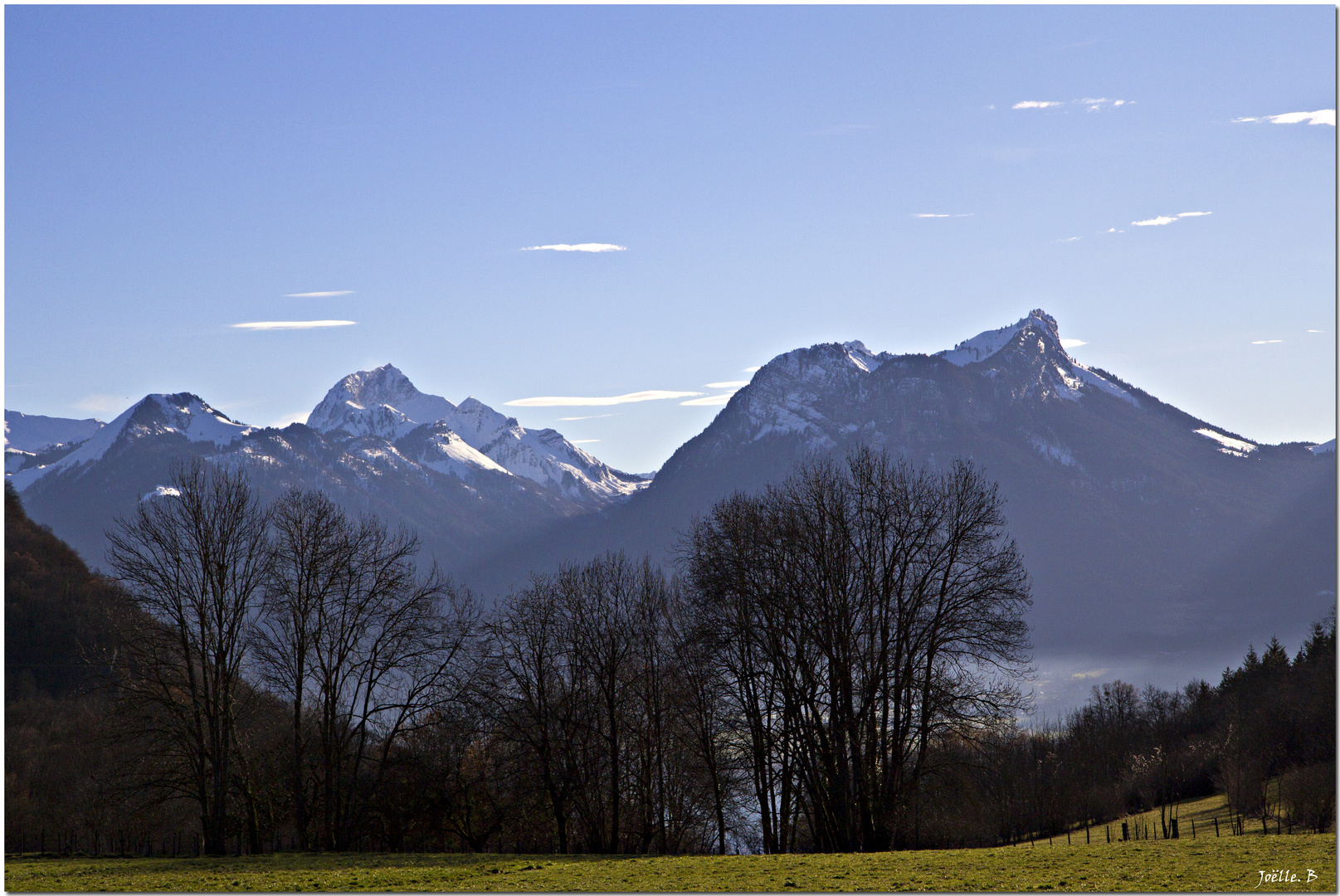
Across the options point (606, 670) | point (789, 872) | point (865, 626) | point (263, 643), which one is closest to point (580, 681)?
point (606, 670)

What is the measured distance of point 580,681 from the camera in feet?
128

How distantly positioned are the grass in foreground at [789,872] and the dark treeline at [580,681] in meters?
5.68

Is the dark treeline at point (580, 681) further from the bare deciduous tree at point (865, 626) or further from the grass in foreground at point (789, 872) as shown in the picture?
the grass in foreground at point (789, 872)

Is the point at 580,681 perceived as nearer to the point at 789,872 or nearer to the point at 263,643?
the point at 263,643

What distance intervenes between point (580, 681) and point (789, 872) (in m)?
18.6

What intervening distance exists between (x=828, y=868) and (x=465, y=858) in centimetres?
1034

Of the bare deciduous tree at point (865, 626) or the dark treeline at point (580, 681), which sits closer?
the bare deciduous tree at point (865, 626)

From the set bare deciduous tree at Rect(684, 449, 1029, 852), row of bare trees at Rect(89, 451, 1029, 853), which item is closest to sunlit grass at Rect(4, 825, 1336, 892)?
bare deciduous tree at Rect(684, 449, 1029, 852)

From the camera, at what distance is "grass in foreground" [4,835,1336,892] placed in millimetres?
19078

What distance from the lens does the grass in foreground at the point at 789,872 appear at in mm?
19078

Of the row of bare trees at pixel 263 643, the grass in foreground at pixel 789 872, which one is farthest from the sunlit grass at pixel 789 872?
the row of bare trees at pixel 263 643

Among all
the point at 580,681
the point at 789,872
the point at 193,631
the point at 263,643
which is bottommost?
the point at 789,872

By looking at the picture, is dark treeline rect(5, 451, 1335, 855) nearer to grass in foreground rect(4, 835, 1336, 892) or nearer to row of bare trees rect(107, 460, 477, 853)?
row of bare trees rect(107, 460, 477, 853)

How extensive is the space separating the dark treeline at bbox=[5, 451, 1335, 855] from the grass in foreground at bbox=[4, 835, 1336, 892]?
5679 mm
